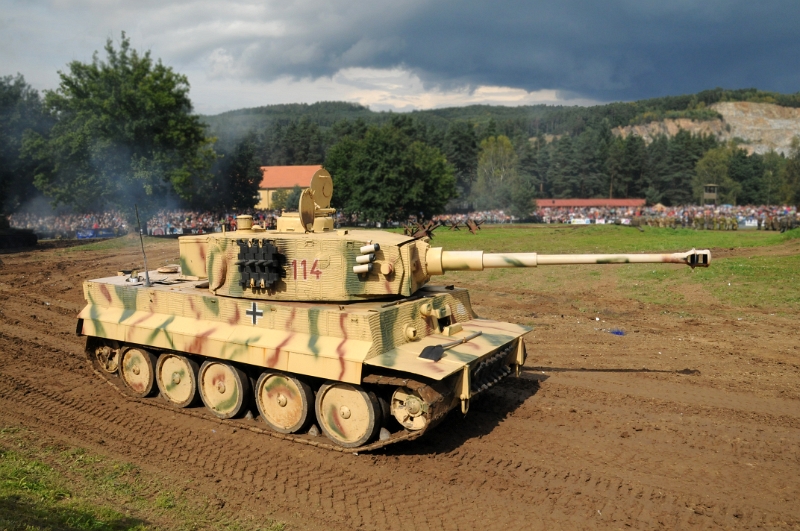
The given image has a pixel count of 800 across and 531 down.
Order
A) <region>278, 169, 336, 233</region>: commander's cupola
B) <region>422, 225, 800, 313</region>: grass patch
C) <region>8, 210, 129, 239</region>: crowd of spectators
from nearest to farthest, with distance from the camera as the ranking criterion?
<region>278, 169, 336, 233</region>: commander's cupola → <region>422, 225, 800, 313</region>: grass patch → <region>8, 210, 129, 239</region>: crowd of spectators

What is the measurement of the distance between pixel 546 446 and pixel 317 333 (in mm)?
3473

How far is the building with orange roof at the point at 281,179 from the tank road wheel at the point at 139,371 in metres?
64.7

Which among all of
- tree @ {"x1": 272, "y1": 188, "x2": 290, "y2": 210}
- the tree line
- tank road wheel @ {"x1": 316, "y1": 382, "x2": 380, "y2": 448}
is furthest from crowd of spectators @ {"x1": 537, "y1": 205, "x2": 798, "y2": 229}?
tank road wheel @ {"x1": 316, "y1": 382, "x2": 380, "y2": 448}

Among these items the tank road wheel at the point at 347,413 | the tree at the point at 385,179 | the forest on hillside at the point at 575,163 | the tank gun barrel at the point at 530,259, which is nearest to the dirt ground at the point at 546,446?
the tank road wheel at the point at 347,413

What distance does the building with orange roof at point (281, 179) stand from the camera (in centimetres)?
7706

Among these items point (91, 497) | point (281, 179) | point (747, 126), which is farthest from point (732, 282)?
point (747, 126)

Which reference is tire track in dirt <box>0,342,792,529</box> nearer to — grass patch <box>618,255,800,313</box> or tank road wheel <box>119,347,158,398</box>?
tank road wheel <box>119,347,158,398</box>

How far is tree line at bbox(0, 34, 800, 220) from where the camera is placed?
36.2 metres

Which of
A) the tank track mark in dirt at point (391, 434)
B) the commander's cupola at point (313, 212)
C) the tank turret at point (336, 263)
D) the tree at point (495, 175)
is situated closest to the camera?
the tank track mark in dirt at point (391, 434)

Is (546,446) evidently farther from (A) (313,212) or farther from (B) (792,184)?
(B) (792,184)

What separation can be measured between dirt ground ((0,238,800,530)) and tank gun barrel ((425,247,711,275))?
7.73 feet

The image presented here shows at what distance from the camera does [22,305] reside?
64.1 ft

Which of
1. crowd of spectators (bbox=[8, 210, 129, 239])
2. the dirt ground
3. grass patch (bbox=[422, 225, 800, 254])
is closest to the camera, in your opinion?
the dirt ground

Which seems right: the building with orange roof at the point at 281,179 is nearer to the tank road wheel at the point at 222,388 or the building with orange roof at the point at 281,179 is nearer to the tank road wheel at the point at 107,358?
the tank road wheel at the point at 107,358
